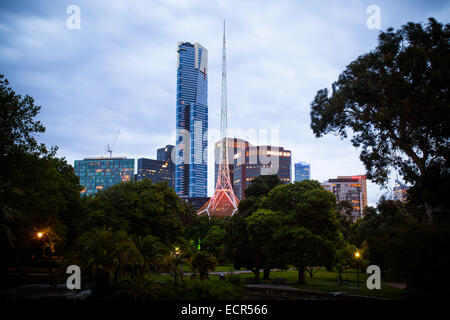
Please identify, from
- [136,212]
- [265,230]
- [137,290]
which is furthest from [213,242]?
[137,290]

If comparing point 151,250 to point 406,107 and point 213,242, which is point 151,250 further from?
point 213,242

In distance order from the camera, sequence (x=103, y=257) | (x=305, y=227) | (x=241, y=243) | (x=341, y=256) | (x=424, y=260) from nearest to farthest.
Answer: (x=424, y=260) < (x=103, y=257) < (x=305, y=227) < (x=341, y=256) < (x=241, y=243)

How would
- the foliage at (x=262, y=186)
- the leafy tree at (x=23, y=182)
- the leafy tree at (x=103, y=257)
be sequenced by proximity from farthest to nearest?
the foliage at (x=262, y=186) → the leafy tree at (x=23, y=182) → the leafy tree at (x=103, y=257)

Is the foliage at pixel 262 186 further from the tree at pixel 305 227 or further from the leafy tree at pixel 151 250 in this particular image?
the leafy tree at pixel 151 250

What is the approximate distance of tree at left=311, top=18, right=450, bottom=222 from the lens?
22.4 meters

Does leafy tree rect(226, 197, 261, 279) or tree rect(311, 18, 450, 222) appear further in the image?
leafy tree rect(226, 197, 261, 279)

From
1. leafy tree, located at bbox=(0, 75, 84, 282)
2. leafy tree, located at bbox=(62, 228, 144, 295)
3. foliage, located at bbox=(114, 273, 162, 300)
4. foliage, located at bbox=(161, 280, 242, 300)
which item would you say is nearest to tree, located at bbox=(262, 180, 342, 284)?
foliage, located at bbox=(161, 280, 242, 300)

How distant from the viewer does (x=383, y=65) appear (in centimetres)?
2502

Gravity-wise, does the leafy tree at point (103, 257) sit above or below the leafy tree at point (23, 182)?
below

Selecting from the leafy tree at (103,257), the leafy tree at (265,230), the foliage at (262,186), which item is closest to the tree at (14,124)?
the leafy tree at (103,257)

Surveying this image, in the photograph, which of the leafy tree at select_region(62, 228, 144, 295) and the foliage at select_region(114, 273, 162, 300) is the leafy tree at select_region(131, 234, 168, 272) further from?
the foliage at select_region(114, 273, 162, 300)

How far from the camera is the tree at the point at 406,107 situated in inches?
882

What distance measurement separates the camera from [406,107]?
22.5 meters

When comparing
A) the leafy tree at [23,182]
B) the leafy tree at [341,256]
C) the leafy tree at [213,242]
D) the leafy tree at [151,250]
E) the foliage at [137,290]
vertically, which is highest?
the leafy tree at [23,182]
